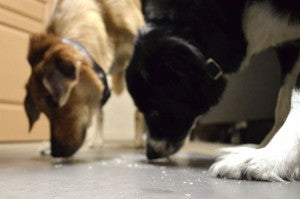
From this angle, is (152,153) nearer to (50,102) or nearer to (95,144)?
(50,102)

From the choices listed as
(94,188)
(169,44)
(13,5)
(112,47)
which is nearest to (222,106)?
(112,47)

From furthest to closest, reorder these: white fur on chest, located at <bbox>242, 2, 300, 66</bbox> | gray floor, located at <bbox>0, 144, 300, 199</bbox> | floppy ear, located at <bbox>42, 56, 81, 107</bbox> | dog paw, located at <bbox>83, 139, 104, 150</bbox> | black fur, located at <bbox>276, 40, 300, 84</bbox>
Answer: dog paw, located at <bbox>83, 139, 104, 150</bbox>, floppy ear, located at <bbox>42, 56, 81, 107</bbox>, black fur, located at <bbox>276, 40, 300, 84</bbox>, white fur on chest, located at <bbox>242, 2, 300, 66</bbox>, gray floor, located at <bbox>0, 144, 300, 199</bbox>

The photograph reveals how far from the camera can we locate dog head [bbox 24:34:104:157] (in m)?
1.70

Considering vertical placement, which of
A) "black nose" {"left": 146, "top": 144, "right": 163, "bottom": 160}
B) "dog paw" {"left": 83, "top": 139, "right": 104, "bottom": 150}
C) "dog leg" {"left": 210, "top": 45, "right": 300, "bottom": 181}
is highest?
"dog leg" {"left": 210, "top": 45, "right": 300, "bottom": 181}

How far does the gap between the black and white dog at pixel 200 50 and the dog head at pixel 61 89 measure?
332mm

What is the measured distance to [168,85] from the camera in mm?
1402

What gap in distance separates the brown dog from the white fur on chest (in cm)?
71

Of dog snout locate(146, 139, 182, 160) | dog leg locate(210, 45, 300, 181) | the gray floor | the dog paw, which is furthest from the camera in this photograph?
the dog paw

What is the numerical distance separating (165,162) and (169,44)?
501 millimetres

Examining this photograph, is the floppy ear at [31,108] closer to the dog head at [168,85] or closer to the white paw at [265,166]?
the dog head at [168,85]

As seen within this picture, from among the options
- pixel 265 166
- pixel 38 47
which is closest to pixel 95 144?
pixel 38 47

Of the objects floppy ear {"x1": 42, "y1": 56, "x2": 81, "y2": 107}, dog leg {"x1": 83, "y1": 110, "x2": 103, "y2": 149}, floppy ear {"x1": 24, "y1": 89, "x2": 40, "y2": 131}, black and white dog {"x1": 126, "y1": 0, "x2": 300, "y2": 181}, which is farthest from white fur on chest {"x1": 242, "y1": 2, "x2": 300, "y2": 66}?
dog leg {"x1": 83, "y1": 110, "x2": 103, "y2": 149}

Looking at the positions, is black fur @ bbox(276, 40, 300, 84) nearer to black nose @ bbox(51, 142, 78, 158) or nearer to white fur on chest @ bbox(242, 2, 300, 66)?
white fur on chest @ bbox(242, 2, 300, 66)

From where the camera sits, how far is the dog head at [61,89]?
5.57ft
